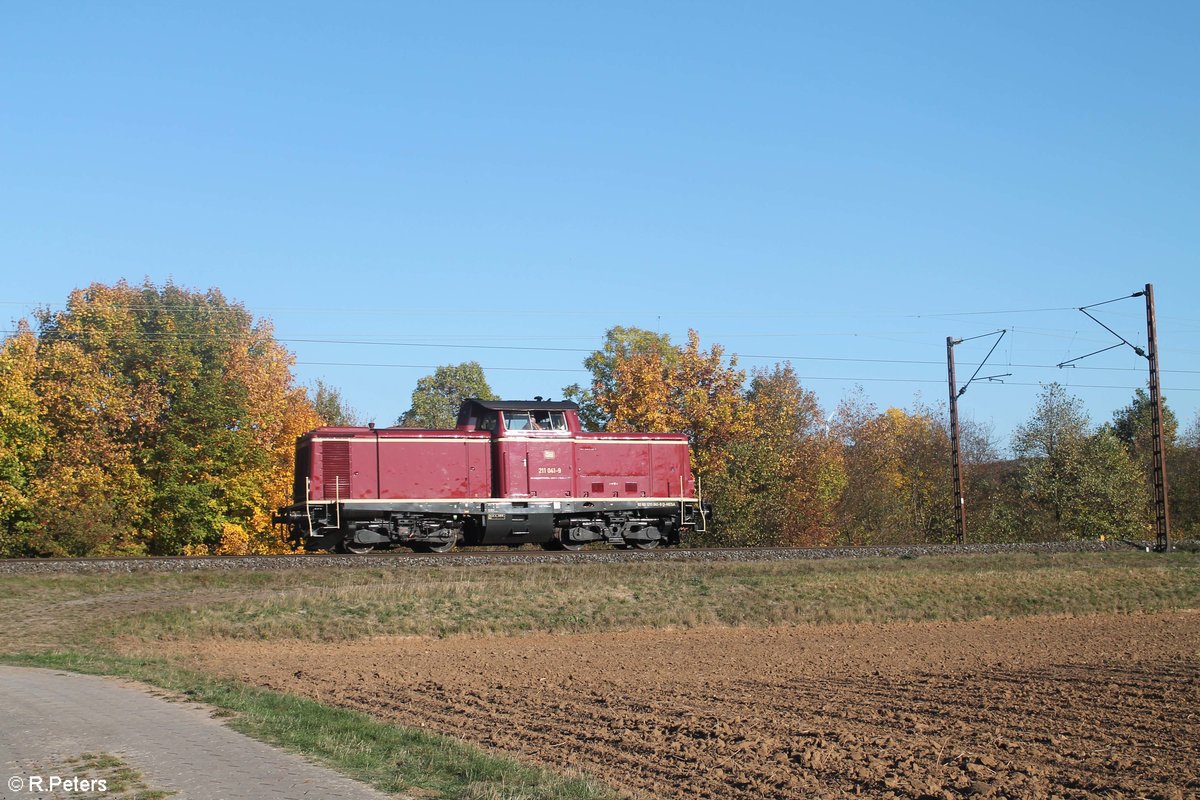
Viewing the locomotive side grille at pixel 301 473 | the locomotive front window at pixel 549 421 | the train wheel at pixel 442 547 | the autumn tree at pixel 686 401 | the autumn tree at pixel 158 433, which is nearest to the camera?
the locomotive side grille at pixel 301 473

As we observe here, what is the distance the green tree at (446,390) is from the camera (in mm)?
109938

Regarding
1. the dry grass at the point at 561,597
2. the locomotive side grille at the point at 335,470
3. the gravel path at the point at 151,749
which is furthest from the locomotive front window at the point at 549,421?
the gravel path at the point at 151,749

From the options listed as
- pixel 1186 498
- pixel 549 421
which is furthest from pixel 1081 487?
pixel 549 421

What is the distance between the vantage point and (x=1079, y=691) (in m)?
14.2

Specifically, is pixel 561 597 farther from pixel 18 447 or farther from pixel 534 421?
pixel 18 447

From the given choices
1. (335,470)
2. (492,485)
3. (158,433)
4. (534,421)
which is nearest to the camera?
(335,470)

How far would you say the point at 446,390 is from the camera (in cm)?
11362

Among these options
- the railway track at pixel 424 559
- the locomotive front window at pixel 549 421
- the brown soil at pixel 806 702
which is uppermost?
the locomotive front window at pixel 549 421

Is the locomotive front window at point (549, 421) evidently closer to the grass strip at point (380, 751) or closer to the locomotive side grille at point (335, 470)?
A: the locomotive side grille at point (335, 470)

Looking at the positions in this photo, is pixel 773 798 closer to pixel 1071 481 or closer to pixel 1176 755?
pixel 1176 755

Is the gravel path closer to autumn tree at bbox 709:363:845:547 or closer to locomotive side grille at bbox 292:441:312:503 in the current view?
locomotive side grille at bbox 292:441:312:503

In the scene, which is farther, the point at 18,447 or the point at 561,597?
the point at 18,447

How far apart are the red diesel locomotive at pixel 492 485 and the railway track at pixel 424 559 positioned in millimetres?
1737

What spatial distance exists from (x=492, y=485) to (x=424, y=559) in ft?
16.1
